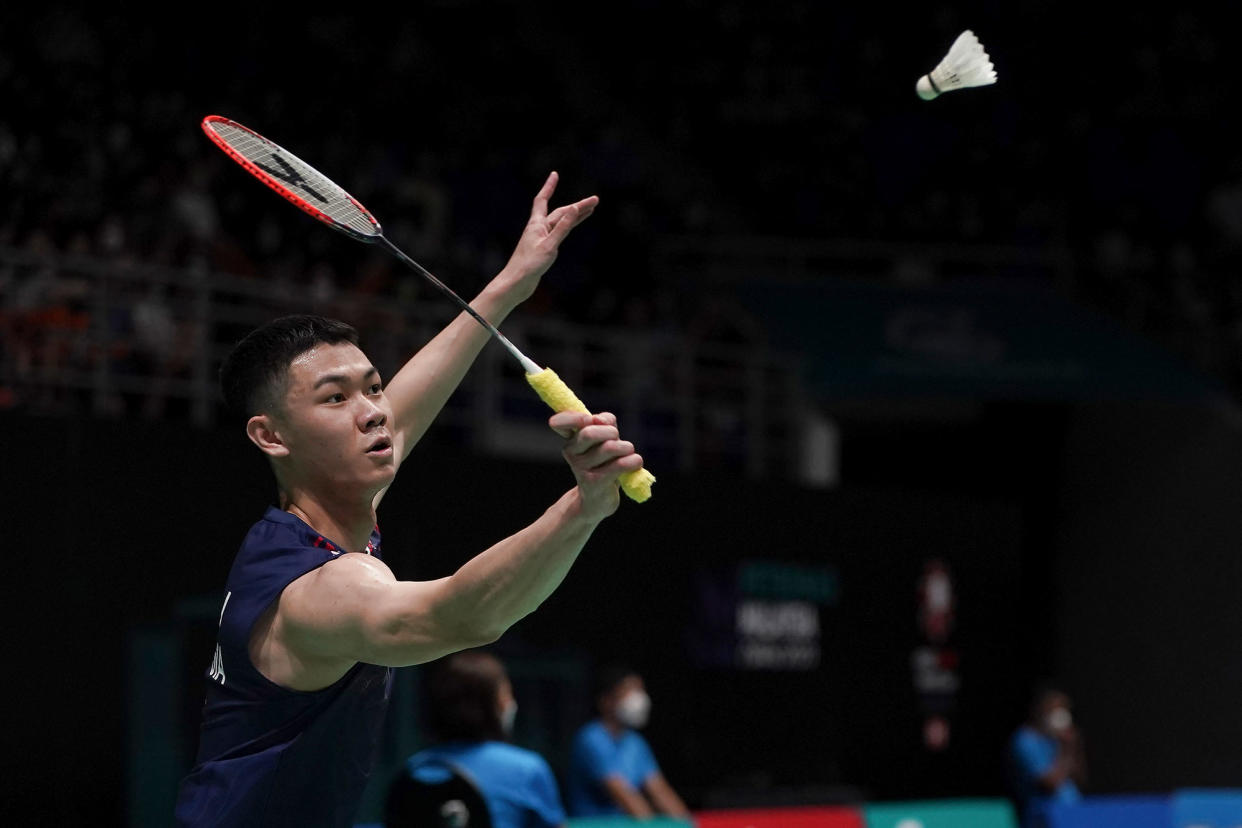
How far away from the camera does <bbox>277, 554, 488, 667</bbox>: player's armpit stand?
287 centimetres

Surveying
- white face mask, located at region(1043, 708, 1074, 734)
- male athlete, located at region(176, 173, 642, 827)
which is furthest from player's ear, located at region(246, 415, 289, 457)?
white face mask, located at region(1043, 708, 1074, 734)

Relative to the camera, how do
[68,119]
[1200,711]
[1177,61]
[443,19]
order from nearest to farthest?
[68,119] < [1200,711] < [443,19] < [1177,61]

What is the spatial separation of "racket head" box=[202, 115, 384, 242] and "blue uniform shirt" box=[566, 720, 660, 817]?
5749 mm

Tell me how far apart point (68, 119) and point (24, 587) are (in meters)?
4.03

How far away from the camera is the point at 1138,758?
15062 millimetres

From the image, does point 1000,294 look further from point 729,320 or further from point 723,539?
A: point 723,539

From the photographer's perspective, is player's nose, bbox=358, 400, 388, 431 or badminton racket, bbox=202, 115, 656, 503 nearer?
player's nose, bbox=358, 400, 388, 431

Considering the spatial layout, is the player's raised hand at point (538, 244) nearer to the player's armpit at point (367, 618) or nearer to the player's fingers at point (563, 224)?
the player's fingers at point (563, 224)

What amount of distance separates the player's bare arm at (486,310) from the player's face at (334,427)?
68 cm

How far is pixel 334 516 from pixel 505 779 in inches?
82.1

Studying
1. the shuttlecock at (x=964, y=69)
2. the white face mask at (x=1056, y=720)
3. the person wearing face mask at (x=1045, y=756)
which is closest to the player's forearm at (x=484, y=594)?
the shuttlecock at (x=964, y=69)

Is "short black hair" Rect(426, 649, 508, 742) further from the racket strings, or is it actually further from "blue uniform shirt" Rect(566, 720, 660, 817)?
"blue uniform shirt" Rect(566, 720, 660, 817)

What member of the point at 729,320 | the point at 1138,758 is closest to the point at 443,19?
the point at 729,320

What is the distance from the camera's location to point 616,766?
30.9ft
